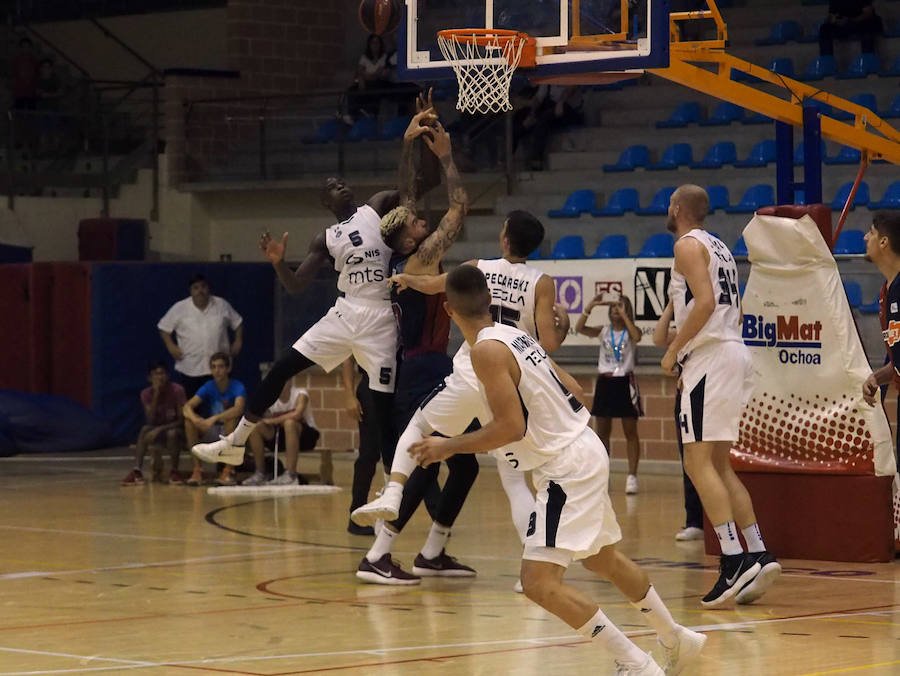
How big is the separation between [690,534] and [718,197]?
24.7ft

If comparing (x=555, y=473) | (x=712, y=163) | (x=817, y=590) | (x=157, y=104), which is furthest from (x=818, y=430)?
(x=157, y=104)

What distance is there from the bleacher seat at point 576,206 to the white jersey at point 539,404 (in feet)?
42.2

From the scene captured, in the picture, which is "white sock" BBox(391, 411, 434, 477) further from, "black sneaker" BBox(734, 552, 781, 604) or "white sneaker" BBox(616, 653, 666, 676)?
"white sneaker" BBox(616, 653, 666, 676)

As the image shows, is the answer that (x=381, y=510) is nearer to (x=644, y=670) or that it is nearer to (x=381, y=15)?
(x=644, y=670)

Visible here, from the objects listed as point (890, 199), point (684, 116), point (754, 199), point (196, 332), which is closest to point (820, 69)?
point (684, 116)

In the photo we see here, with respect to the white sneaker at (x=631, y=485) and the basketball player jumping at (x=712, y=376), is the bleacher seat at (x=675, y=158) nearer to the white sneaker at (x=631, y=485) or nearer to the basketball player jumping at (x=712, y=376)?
the white sneaker at (x=631, y=485)

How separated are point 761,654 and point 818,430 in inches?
131

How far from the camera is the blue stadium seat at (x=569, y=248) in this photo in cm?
1827

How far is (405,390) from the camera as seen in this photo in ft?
32.1

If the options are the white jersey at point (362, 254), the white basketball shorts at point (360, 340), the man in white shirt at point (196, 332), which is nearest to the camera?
the white basketball shorts at point (360, 340)

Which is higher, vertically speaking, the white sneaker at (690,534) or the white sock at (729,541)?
the white sock at (729,541)

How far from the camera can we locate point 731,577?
8258 mm

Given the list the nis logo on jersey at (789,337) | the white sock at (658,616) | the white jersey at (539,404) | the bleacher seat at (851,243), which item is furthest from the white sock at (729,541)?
the bleacher seat at (851,243)

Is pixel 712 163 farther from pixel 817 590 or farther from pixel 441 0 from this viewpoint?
pixel 817 590
